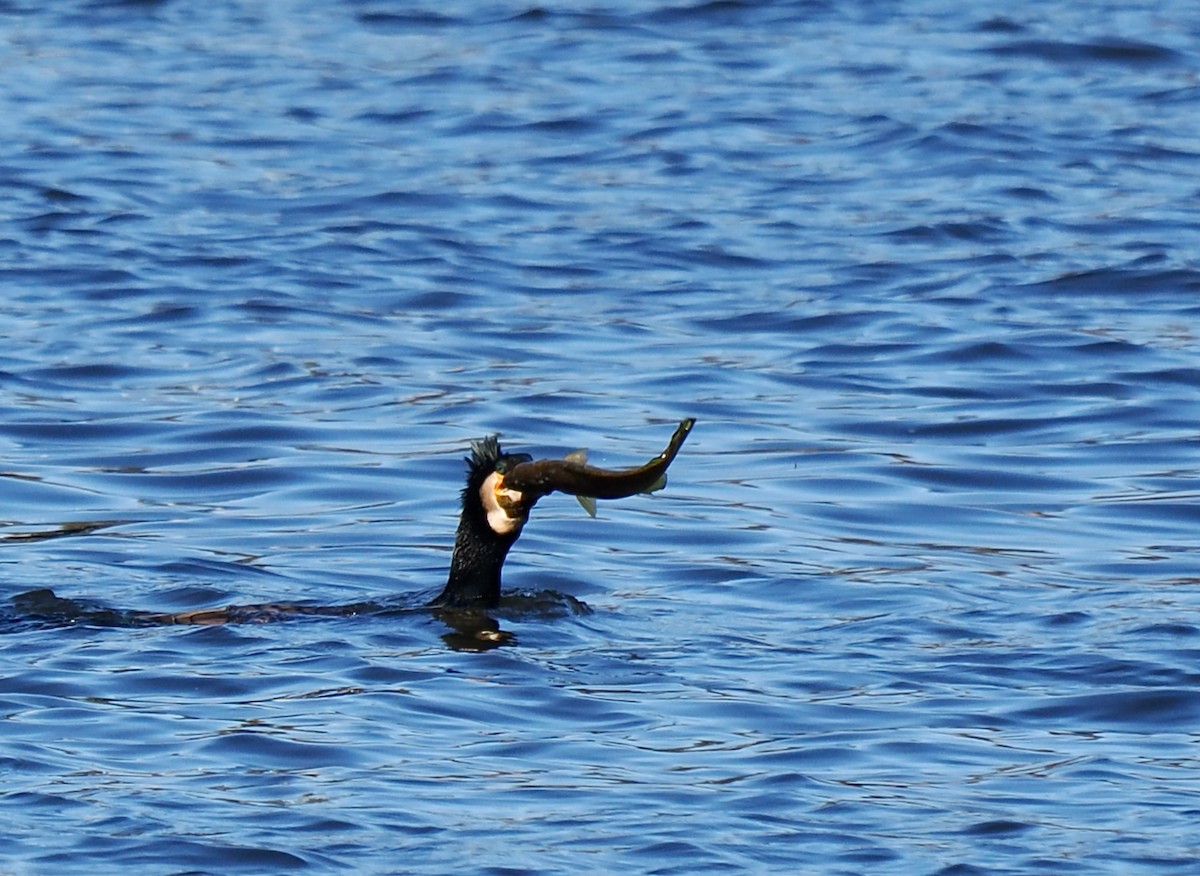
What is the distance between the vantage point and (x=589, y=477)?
8.88 m

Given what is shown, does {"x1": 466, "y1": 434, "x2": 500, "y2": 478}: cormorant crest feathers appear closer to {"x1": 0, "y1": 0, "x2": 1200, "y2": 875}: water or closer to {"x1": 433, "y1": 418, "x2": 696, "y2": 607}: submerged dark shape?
{"x1": 433, "y1": 418, "x2": 696, "y2": 607}: submerged dark shape

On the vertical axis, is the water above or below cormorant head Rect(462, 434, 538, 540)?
below

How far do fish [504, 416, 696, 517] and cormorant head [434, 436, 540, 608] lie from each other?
8cm

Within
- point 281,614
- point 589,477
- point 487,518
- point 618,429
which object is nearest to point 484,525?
point 487,518

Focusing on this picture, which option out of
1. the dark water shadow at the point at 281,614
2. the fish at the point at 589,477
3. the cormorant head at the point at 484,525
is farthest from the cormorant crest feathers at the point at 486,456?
the dark water shadow at the point at 281,614

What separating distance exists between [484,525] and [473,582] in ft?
0.81

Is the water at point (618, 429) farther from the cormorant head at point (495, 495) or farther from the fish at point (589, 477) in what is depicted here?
the fish at point (589, 477)

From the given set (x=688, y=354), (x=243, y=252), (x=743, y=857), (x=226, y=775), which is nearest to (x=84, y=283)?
(x=243, y=252)

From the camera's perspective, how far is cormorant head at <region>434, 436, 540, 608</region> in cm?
994

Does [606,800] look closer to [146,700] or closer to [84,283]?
[146,700]

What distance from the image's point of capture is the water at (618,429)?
7.22 m

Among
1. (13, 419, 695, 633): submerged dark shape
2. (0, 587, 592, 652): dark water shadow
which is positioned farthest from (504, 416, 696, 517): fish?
(0, 587, 592, 652): dark water shadow

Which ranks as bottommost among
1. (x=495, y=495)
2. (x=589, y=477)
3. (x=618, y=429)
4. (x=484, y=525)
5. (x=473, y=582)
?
(x=618, y=429)

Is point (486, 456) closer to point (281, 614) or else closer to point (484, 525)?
point (484, 525)
